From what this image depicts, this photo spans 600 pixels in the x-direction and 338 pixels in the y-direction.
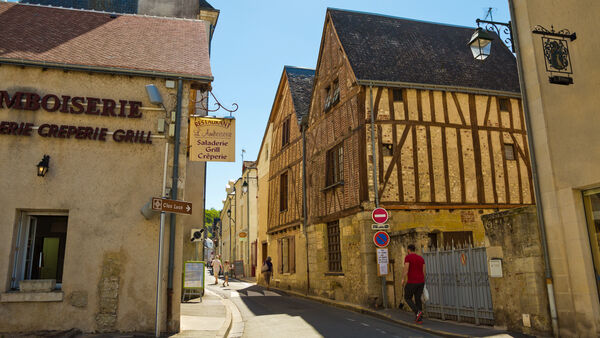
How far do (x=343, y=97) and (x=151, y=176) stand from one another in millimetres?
7260

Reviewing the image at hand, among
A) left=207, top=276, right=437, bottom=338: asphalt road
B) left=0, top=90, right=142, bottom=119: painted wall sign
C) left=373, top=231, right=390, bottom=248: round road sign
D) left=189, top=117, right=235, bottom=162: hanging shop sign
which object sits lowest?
left=207, top=276, right=437, bottom=338: asphalt road

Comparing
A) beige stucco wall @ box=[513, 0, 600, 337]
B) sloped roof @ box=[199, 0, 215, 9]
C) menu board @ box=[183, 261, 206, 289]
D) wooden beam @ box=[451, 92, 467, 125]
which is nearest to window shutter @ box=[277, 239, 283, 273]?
menu board @ box=[183, 261, 206, 289]

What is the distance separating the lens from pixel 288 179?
60.0ft

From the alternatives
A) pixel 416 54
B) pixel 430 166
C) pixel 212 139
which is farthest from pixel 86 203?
pixel 416 54

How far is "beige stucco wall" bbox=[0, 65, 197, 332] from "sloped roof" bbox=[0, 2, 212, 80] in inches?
18.0

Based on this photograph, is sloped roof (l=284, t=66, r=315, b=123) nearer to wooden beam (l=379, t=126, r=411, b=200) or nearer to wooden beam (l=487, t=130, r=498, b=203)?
wooden beam (l=379, t=126, r=411, b=200)

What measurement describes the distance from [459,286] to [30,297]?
6.99 meters

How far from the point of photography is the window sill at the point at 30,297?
672 centimetres

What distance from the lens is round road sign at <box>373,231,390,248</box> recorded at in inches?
397

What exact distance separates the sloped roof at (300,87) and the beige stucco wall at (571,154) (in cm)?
1106

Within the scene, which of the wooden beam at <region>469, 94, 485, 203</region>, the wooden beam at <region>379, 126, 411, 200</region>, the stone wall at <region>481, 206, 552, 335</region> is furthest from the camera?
the wooden beam at <region>469, 94, 485, 203</region>

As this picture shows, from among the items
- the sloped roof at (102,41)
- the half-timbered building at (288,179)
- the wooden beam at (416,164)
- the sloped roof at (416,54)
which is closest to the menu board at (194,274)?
the half-timbered building at (288,179)

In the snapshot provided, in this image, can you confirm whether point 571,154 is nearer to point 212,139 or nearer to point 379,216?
point 379,216

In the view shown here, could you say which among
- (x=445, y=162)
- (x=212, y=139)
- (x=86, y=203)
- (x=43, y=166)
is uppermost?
(x=445, y=162)
